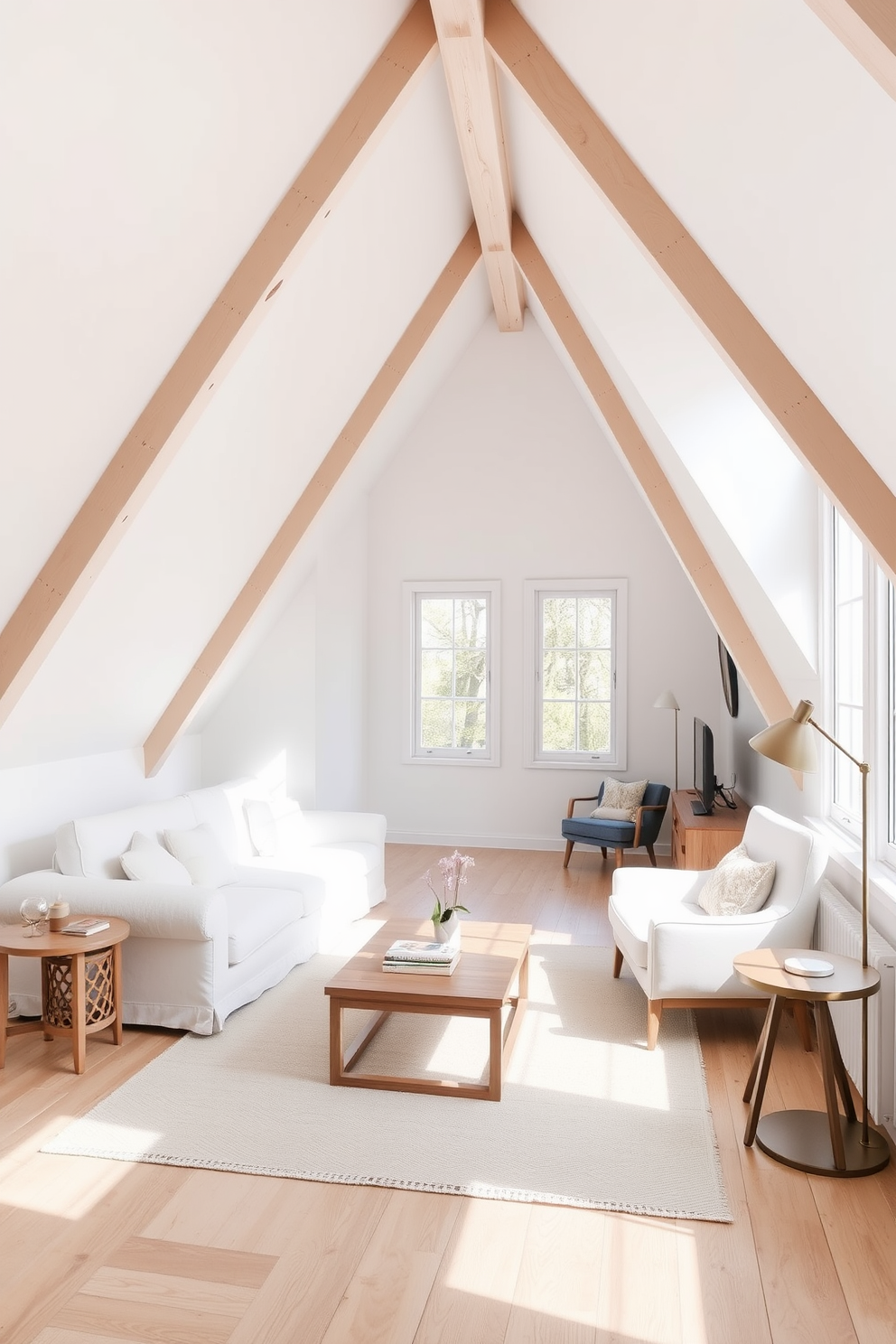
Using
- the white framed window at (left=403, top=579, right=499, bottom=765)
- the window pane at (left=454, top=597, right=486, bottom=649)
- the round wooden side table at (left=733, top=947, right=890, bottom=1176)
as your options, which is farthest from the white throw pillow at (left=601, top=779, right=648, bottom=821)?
the round wooden side table at (left=733, top=947, right=890, bottom=1176)

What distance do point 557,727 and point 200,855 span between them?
374cm

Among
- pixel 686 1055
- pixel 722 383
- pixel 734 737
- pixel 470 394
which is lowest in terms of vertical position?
pixel 686 1055

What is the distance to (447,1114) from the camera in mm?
3252

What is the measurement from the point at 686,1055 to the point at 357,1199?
61.8 inches

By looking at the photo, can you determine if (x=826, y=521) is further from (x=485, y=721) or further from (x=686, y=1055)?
(x=485, y=721)

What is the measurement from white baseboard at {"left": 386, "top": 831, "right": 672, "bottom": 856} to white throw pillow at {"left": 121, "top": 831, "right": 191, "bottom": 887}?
3437mm

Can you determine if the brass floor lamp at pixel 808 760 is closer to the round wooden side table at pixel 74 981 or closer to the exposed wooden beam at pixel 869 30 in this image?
the exposed wooden beam at pixel 869 30

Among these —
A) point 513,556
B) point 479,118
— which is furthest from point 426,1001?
point 513,556

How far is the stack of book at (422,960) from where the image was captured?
3.63 m

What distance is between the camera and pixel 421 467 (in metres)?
7.82

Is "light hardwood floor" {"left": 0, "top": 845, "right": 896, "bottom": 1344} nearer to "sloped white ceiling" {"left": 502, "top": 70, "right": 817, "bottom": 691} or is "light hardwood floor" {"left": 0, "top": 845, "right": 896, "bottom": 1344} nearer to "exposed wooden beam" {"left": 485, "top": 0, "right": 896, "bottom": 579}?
"exposed wooden beam" {"left": 485, "top": 0, "right": 896, "bottom": 579}

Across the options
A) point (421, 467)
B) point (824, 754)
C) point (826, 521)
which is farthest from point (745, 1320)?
point (421, 467)

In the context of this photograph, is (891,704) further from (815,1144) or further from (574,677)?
(574,677)

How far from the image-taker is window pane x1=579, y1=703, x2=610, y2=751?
7660mm
